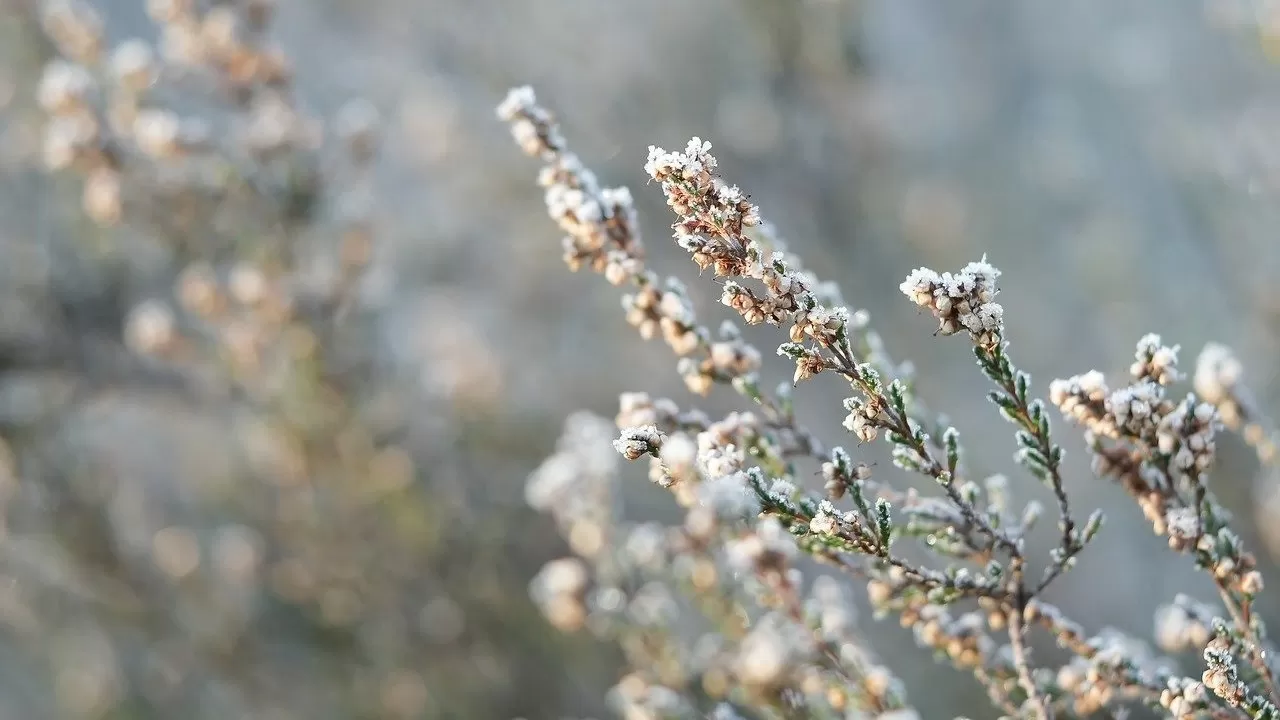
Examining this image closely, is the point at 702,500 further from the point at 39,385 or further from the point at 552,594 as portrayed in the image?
the point at 39,385

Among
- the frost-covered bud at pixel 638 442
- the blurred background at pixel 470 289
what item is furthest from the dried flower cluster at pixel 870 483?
the blurred background at pixel 470 289

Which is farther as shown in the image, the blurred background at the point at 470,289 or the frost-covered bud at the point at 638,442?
the blurred background at the point at 470,289

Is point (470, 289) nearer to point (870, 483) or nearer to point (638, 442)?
point (870, 483)

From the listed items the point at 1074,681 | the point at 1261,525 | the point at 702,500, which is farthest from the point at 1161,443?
the point at 1261,525

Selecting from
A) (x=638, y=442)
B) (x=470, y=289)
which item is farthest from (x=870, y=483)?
(x=470, y=289)

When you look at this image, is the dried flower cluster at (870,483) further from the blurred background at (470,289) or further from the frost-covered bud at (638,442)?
the blurred background at (470,289)

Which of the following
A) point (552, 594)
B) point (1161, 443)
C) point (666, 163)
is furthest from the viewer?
point (552, 594)

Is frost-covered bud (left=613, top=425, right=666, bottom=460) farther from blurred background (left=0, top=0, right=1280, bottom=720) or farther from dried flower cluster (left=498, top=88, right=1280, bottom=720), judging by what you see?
blurred background (left=0, top=0, right=1280, bottom=720)
